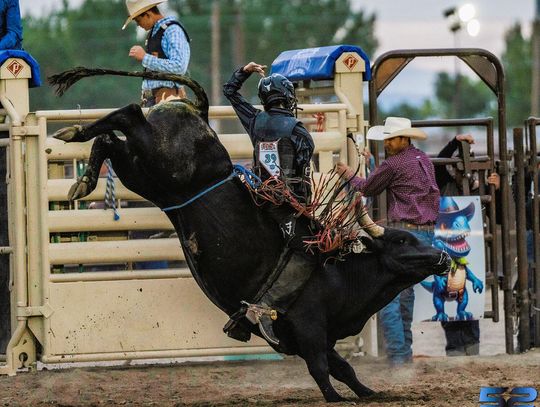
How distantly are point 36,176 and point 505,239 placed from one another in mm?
3838

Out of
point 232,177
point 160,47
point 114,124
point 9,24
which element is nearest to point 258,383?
point 232,177

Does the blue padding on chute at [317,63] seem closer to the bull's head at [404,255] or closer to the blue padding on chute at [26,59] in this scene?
the bull's head at [404,255]

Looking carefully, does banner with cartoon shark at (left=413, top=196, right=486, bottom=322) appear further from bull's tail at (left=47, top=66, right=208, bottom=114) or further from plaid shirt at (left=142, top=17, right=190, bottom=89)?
bull's tail at (left=47, top=66, right=208, bottom=114)

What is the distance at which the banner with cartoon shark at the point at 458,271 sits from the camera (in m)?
10.1

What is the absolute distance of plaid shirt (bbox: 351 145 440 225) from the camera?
9.32 metres

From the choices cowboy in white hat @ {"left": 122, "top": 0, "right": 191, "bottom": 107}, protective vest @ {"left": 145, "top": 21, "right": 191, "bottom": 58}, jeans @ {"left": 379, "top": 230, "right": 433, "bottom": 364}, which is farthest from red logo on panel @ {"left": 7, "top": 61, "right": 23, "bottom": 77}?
jeans @ {"left": 379, "top": 230, "right": 433, "bottom": 364}

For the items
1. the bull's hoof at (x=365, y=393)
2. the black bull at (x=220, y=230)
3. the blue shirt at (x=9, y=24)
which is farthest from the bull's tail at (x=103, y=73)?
the bull's hoof at (x=365, y=393)

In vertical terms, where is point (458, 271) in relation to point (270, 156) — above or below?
below

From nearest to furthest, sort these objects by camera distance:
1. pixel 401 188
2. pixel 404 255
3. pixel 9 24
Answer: pixel 404 255 < pixel 9 24 < pixel 401 188

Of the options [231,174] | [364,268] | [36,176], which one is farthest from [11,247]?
[364,268]

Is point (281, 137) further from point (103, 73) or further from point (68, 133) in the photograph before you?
point (68, 133)

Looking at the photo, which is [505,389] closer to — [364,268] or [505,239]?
[364,268]

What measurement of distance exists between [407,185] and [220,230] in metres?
2.10

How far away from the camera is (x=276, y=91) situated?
7980 mm
